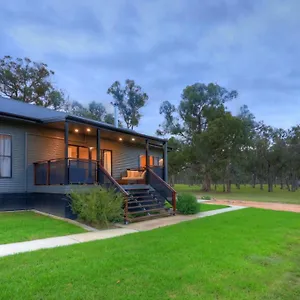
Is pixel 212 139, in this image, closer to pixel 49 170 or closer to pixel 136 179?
pixel 136 179

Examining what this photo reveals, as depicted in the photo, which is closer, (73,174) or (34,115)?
(73,174)

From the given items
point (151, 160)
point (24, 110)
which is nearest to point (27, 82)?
point (151, 160)

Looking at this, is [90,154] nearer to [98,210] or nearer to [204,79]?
[98,210]

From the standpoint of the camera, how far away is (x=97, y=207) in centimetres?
886

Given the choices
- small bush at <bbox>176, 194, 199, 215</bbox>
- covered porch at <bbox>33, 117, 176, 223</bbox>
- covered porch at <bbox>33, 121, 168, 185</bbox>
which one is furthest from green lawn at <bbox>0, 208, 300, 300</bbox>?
small bush at <bbox>176, 194, 199, 215</bbox>

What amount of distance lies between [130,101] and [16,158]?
123 feet

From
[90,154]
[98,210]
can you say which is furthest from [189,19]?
[98,210]

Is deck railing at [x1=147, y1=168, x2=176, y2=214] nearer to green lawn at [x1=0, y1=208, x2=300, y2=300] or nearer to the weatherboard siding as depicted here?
the weatherboard siding

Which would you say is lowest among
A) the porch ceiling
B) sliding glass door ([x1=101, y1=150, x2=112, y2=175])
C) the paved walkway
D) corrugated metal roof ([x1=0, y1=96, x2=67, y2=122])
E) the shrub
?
the paved walkway

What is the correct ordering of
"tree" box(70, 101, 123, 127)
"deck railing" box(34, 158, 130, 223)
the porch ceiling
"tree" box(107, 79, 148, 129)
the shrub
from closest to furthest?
the shrub, "deck railing" box(34, 158, 130, 223), the porch ceiling, "tree" box(70, 101, 123, 127), "tree" box(107, 79, 148, 129)

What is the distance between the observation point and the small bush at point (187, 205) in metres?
12.1

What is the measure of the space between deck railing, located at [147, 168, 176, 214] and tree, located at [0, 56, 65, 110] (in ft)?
83.4

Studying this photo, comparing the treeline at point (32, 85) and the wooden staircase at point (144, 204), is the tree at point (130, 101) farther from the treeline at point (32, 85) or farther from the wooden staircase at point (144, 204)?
the wooden staircase at point (144, 204)

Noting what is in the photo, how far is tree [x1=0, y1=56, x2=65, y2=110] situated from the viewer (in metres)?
32.0
